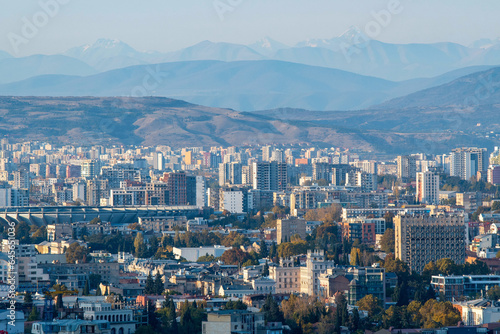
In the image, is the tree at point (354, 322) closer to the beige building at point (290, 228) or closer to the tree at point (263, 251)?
the tree at point (263, 251)

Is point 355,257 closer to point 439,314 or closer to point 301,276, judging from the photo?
point 301,276

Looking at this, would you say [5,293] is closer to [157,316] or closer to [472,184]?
[157,316]

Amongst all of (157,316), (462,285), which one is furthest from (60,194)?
(157,316)

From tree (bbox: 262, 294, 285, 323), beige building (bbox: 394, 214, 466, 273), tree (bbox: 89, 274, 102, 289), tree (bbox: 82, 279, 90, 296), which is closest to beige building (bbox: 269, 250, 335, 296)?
tree (bbox: 89, 274, 102, 289)

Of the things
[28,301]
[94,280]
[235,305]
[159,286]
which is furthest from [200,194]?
[28,301]

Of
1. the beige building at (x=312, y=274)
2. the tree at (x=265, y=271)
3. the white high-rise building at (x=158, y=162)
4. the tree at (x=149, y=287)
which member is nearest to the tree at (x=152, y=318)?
the tree at (x=149, y=287)

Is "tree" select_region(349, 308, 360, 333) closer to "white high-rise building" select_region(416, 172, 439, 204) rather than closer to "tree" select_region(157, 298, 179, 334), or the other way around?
"tree" select_region(157, 298, 179, 334)
